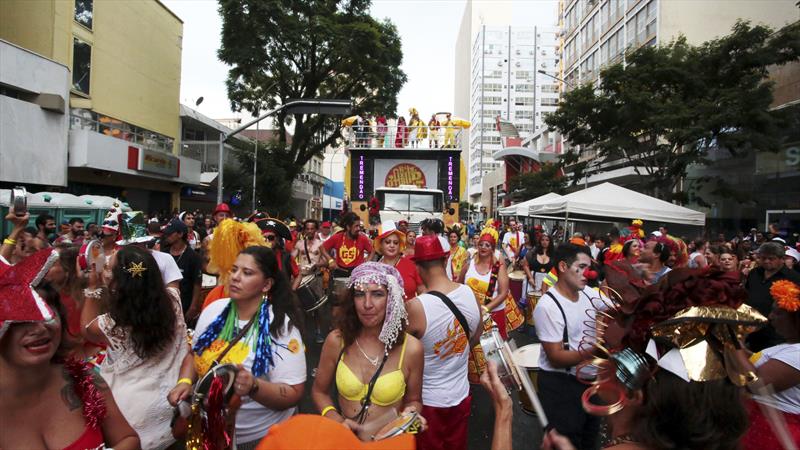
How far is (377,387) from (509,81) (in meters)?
109

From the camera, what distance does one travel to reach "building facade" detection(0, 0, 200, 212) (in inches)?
763

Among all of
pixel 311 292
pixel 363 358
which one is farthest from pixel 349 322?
pixel 311 292

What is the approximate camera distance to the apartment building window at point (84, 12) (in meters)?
20.5

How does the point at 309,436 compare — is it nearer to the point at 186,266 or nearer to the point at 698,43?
the point at 186,266

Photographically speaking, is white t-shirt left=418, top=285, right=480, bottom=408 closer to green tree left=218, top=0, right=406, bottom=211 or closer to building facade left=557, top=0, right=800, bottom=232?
building facade left=557, top=0, right=800, bottom=232

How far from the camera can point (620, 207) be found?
11.7 m

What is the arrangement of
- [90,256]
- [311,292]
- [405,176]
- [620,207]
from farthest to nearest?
1. [405,176]
2. [620,207]
3. [311,292]
4. [90,256]

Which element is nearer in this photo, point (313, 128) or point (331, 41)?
point (331, 41)

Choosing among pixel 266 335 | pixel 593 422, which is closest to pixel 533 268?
pixel 593 422

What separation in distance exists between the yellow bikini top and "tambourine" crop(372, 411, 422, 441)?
0.40 m

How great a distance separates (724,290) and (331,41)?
82.8ft

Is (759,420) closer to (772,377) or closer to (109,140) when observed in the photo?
(772,377)

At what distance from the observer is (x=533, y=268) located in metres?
8.53

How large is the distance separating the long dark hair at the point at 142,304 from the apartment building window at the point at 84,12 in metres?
22.6
